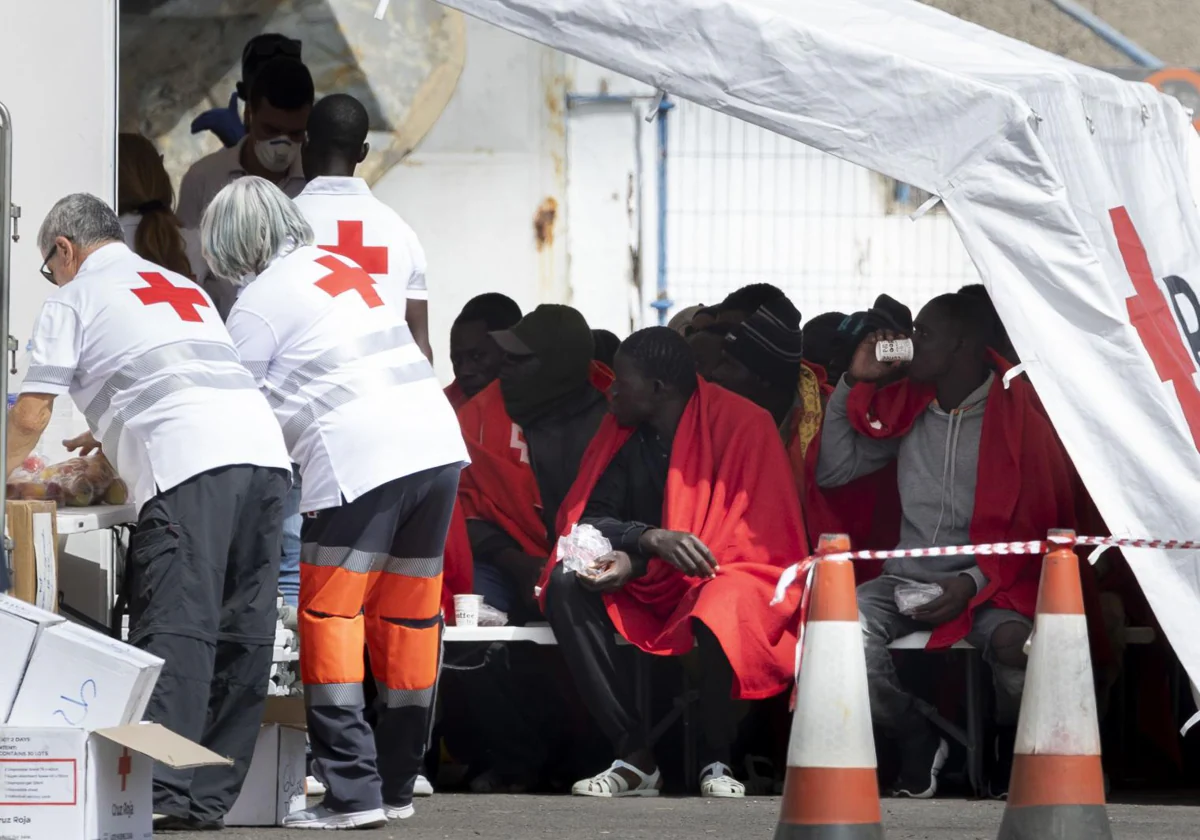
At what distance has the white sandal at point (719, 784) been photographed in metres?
5.92

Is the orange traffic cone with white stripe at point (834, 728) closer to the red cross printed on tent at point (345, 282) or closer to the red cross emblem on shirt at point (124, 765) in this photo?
the red cross emblem on shirt at point (124, 765)

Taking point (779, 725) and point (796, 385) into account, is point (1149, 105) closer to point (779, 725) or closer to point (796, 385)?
point (796, 385)

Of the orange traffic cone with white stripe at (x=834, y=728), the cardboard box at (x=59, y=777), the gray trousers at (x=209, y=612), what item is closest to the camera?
the orange traffic cone with white stripe at (x=834, y=728)

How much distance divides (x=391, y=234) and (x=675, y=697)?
1.62m

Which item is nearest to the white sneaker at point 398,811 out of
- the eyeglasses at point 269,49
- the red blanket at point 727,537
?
the red blanket at point 727,537

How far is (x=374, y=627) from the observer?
5051 mm

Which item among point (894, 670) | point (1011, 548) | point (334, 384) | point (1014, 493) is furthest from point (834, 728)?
point (1014, 493)

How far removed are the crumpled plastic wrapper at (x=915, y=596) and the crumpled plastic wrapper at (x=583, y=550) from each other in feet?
2.75

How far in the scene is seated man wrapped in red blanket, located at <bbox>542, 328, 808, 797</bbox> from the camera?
19.5 ft

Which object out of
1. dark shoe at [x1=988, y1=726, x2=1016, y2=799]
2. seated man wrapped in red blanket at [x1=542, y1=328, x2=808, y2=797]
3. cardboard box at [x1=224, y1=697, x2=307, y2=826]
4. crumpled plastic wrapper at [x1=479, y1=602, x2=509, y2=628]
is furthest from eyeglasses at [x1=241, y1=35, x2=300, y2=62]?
dark shoe at [x1=988, y1=726, x2=1016, y2=799]

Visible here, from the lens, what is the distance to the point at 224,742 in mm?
4938

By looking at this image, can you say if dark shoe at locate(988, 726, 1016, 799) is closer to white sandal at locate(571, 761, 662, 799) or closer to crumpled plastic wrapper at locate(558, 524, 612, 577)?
white sandal at locate(571, 761, 662, 799)

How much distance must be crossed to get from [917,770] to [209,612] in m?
2.24

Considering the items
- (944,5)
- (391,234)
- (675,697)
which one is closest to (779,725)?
(675,697)
